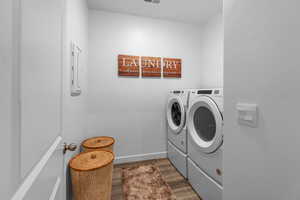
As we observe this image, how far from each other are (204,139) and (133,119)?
1159mm

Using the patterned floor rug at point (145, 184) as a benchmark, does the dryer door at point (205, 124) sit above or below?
above

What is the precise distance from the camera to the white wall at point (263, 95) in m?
0.52

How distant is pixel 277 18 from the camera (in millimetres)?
557

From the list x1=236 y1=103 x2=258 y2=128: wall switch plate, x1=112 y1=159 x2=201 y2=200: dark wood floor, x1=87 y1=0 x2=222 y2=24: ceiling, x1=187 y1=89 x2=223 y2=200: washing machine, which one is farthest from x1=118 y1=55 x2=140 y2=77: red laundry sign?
x1=236 y1=103 x2=258 y2=128: wall switch plate

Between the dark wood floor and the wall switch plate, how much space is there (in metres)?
1.14

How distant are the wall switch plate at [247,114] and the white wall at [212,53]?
1419 millimetres

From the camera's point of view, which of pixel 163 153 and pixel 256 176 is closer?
pixel 256 176

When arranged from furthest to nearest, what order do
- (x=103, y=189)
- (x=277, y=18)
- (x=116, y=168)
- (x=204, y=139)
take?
(x=116, y=168) → (x=204, y=139) → (x=103, y=189) → (x=277, y=18)

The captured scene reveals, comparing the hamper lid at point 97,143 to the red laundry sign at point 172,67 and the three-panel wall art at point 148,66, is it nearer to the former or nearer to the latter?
the three-panel wall art at point 148,66

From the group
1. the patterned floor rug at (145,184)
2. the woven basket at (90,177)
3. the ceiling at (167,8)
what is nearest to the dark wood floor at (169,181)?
the patterned floor rug at (145,184)

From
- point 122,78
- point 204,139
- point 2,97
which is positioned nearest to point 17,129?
point 2,97

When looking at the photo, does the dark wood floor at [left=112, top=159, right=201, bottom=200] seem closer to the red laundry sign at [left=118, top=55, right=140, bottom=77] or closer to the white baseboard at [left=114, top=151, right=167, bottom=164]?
the white baseboard at [left=114, top=151, right=167, bottom=164]

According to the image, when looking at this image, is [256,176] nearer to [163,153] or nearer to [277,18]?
[277,18]

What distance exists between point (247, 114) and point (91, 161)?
3.95ft
